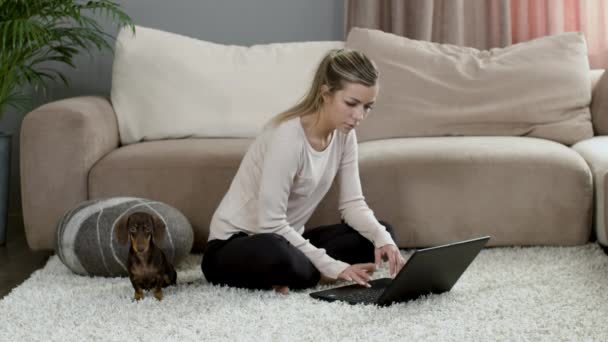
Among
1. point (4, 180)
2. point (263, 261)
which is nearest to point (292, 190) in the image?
point (263, 261)

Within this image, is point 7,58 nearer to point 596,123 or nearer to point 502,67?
point 502,67

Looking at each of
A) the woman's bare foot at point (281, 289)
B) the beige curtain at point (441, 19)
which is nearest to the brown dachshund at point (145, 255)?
the woman's bare foot at point (281, 289)

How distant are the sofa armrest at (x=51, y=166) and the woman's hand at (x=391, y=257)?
1.14m

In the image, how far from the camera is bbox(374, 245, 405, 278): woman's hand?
229cm

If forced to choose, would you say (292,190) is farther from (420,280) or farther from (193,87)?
(193,87)

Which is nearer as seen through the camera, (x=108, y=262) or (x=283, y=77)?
(x=108, y=262)

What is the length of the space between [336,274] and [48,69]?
229 centimetres

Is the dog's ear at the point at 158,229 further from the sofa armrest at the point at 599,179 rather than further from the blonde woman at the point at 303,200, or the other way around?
the sofa armrest at the point at 599,179

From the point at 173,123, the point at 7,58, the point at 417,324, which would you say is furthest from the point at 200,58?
the point at 417,324

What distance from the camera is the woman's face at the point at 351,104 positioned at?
2.24 meters

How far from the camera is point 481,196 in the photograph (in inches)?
113

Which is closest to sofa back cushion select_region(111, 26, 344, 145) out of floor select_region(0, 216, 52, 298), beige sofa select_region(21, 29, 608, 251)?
beige sofa select_region(21, 29, 608, 251)

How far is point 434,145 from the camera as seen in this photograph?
3000mm

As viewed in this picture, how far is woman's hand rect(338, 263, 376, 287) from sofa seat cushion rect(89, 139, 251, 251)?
2.62 feet
